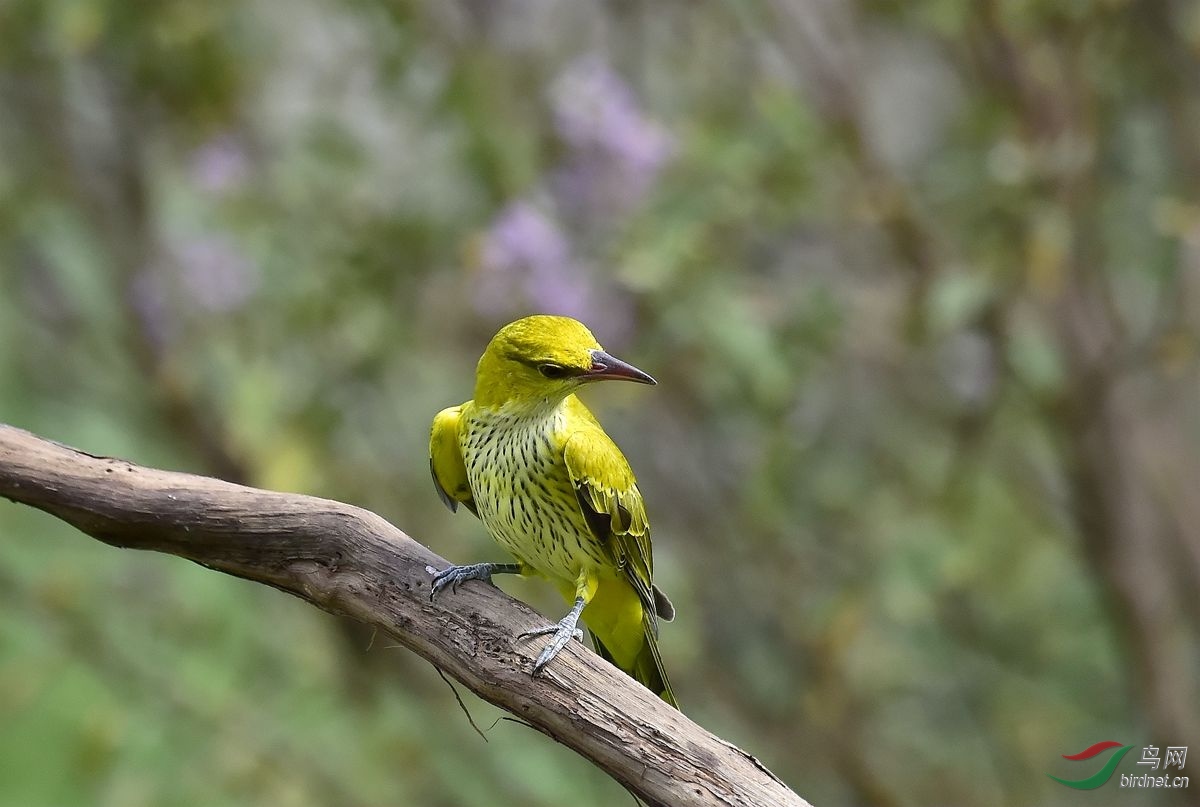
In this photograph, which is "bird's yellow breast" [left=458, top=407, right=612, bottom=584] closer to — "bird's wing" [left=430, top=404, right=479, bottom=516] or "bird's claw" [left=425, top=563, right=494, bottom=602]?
"bird's wing" [left=430, top=404, right=479, bottom=516]

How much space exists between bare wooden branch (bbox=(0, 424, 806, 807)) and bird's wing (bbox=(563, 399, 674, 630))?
1.31 ft

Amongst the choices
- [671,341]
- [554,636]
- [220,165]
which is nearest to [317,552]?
[554,636]

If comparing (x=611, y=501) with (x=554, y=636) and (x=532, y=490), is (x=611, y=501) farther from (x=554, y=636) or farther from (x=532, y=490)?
(x=554, y=636)

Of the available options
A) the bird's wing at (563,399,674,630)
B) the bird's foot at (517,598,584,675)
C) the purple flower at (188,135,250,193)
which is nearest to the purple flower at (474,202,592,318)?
the bird's wing at (563,399,674,630)

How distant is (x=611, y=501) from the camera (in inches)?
104

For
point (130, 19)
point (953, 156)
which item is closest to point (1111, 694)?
point (953, 156)

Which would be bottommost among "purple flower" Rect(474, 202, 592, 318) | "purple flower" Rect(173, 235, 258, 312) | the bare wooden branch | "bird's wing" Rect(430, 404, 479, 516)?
the bare wooden branch

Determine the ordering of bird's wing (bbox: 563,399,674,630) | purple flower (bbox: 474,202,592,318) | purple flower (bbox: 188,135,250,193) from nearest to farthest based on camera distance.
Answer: bird's wing (bbox: 563,399,674,630) → purple flower (bbox: 474,202,592,318) → purple flower (bbox: 188,135,250,193)

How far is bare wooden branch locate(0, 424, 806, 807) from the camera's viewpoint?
2.15 m

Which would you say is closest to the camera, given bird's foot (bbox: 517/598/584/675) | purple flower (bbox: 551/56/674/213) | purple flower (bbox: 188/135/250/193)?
bird's foot (bbox: 517/598/584/675)

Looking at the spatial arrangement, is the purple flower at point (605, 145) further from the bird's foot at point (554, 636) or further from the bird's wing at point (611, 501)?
the bird's foot at point (554, 636)

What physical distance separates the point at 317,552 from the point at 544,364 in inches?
22.9

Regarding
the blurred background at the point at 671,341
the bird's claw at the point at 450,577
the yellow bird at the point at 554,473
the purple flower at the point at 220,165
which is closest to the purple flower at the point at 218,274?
the blurred background at the point at 671,341

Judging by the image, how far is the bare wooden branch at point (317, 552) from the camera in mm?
2154
